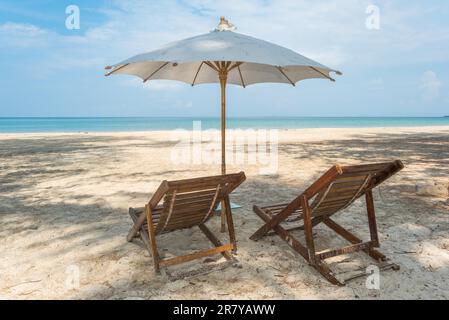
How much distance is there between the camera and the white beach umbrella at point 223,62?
3158 mm

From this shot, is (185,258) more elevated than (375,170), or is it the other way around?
(375,170)

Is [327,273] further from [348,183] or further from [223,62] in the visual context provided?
[223,62]

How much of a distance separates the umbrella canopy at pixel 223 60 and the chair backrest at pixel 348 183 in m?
1.21

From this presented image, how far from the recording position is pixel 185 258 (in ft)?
11.1

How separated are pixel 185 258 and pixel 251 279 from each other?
2.38ft

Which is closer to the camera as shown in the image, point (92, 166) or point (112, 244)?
point (112, 244)

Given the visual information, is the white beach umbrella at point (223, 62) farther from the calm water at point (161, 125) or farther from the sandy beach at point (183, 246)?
the calm water at point (161, 125)

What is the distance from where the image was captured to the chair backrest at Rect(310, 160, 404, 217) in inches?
123

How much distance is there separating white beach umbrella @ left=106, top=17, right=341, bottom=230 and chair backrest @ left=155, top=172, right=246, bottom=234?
45.1 inches

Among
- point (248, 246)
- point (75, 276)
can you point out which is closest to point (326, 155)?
point (248, 246)
